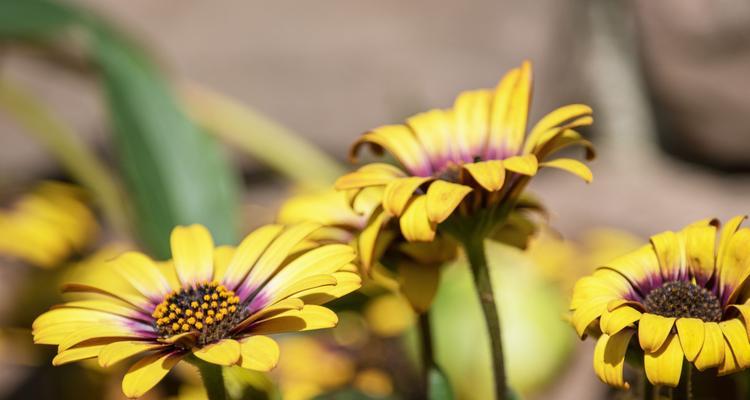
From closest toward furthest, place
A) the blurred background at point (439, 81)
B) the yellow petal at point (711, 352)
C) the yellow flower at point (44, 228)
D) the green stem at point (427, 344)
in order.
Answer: the yellow petal at point (711, 352) < the green stem at point (427, 344) < the yellow flower at point (44, 228) < the blurred background at point (439, 81)

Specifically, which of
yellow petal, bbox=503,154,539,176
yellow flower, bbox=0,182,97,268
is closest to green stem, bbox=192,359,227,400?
yellow petal, bbox=503,154,539,176

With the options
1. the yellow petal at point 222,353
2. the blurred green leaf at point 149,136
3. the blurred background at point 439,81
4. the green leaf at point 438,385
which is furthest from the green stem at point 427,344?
the blurred background at point 439,81

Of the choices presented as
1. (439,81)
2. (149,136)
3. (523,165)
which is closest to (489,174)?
(523,165)

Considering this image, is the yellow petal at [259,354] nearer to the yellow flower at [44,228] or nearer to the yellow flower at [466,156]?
the yellow flower at [466,156]

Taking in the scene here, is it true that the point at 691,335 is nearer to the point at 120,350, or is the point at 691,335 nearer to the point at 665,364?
the point at 665,364

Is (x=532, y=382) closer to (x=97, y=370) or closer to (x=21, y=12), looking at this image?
(x=97, y=370)

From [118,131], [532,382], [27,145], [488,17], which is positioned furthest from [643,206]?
[27,145]
